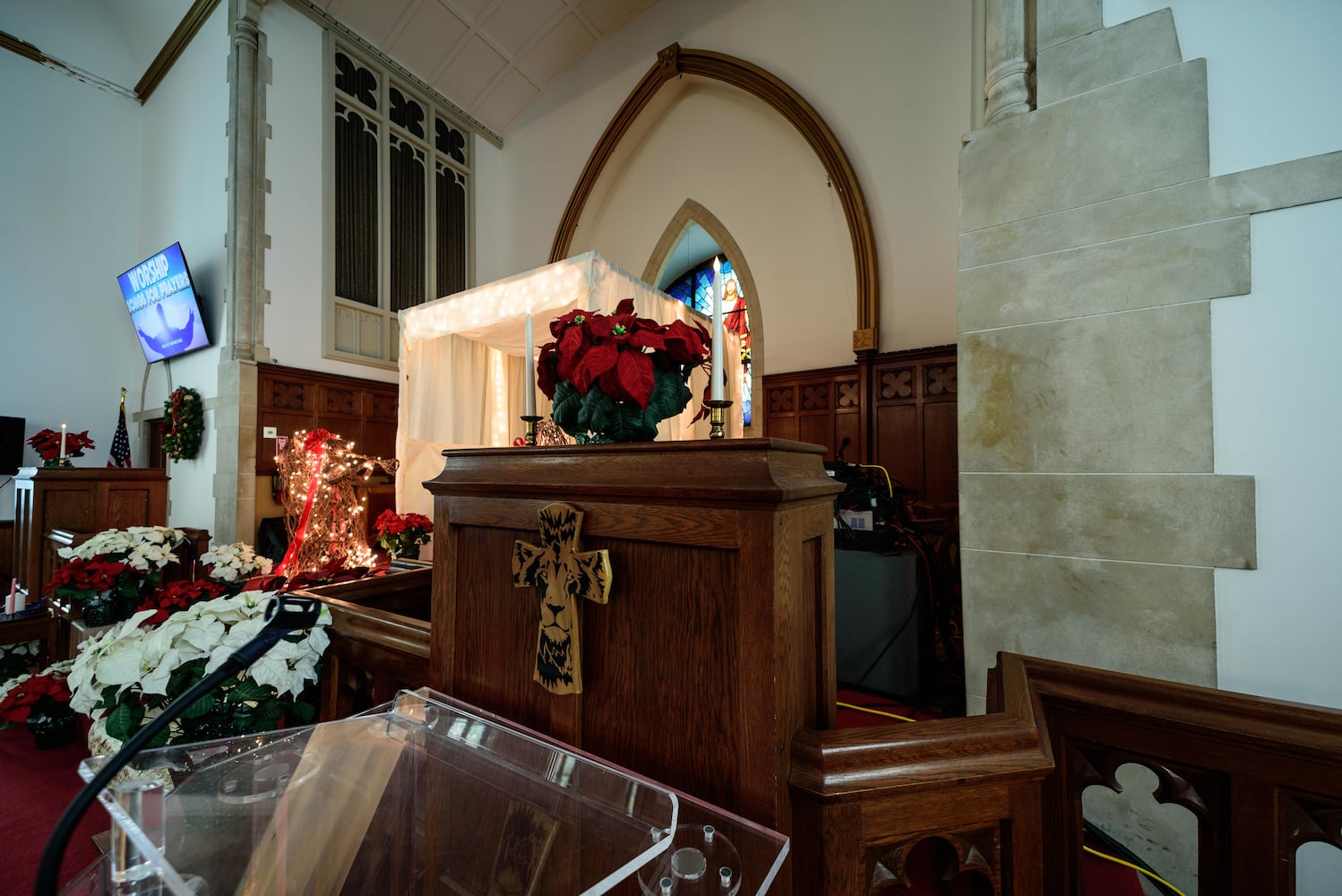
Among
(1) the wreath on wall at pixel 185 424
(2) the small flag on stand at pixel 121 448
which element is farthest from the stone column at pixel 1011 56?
(2) the small flag on stand at pixel 121 448

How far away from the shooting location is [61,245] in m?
5.27

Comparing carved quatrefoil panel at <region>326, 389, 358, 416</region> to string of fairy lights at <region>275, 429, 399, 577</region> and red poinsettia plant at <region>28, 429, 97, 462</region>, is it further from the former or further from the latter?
string of fairy lights at <region>275, 429, 399, 577</region>

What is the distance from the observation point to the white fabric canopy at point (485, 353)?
3.12 metres

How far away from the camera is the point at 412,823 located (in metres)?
0.65

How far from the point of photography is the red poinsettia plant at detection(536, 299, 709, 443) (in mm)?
822

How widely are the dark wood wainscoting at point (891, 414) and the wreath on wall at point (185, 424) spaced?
16.9ft

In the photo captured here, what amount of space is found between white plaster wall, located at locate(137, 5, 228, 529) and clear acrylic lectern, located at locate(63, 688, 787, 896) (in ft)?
17.4

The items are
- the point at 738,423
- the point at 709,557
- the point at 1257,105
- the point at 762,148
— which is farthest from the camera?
the point at 762,148

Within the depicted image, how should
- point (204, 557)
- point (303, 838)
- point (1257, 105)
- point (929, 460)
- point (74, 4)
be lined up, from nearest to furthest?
point (303, 838) → point (1257, 105) → point (204, 557) → point (929, 460) → point (74, 4)

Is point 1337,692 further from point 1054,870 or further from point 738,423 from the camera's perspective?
point 738,423

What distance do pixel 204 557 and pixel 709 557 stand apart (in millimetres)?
2509

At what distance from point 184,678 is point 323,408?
4.84 meters

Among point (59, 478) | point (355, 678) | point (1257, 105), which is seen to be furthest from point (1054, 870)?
point (59, 478)

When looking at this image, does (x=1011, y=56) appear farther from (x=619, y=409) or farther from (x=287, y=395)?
(x=287, y=395)
